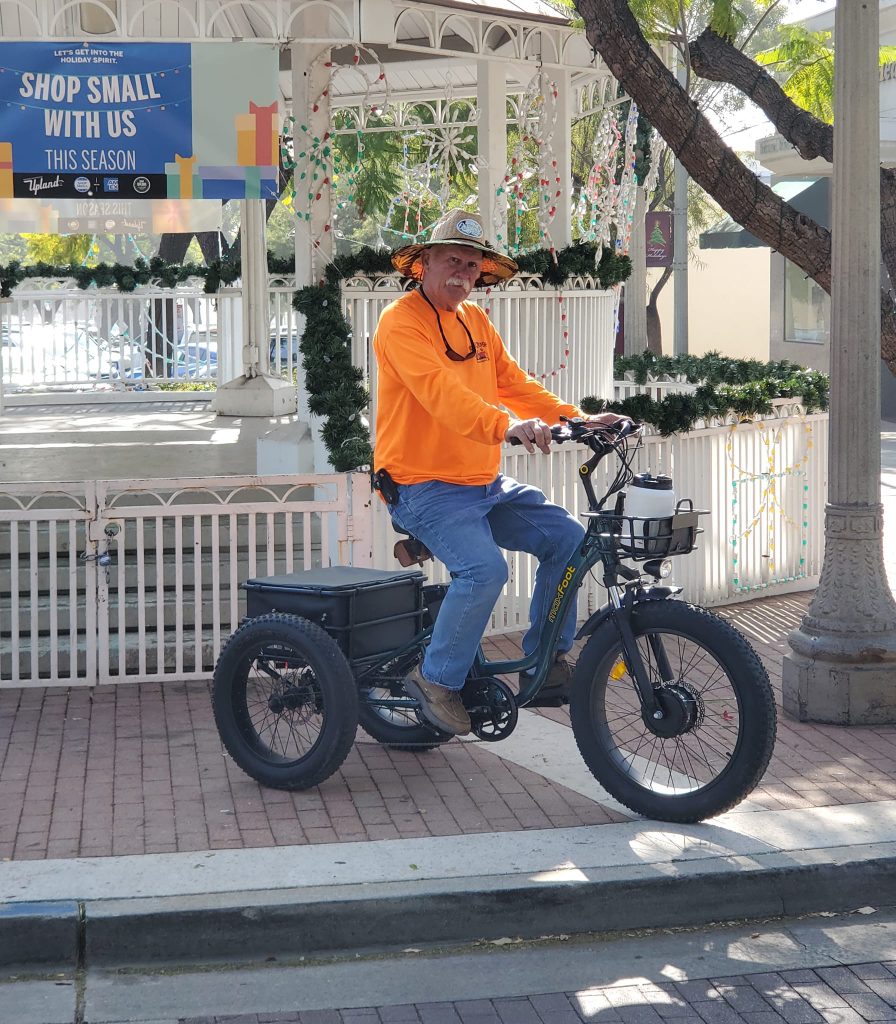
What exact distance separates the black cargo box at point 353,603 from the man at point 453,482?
0.26 meters

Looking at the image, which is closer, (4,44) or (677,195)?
(4,44)

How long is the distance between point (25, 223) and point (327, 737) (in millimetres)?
10535

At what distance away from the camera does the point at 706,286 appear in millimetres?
47125

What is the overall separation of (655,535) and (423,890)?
55.3 inches

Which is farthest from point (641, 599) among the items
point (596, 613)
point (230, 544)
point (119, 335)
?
point (119, 335)

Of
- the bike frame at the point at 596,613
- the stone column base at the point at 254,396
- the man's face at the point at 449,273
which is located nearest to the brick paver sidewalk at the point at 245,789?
the bike frame at the point at 596,613

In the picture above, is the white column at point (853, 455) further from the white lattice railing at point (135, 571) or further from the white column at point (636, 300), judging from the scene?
the white column at point (636, 300)

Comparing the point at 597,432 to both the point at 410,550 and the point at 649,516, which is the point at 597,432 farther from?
the point at 410,550

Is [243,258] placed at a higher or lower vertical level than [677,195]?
lower

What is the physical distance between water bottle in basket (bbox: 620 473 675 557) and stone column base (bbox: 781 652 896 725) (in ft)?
5.41

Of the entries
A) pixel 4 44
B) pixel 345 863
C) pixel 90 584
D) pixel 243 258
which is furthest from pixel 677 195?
pixel 345 863

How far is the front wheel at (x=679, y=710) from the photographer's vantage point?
4809 millimetres

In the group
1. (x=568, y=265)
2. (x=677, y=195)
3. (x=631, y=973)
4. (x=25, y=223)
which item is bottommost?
(x=631, y=973)

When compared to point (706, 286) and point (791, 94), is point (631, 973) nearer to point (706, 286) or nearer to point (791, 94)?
point (791, 94)
